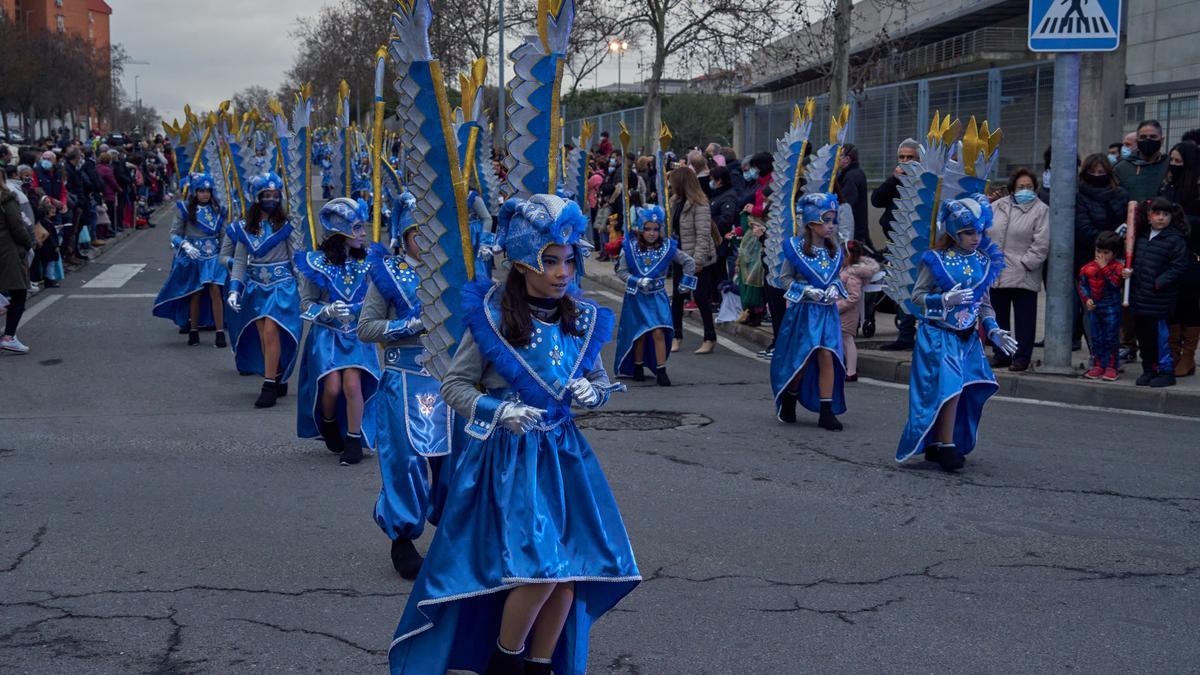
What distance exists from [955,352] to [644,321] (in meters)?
3.97

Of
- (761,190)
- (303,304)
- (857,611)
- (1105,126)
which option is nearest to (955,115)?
(1105,126)

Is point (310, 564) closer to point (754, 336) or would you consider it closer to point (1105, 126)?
point (754, 336)

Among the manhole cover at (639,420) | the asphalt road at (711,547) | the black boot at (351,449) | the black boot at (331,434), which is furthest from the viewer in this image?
the manhole cover at (639,420)

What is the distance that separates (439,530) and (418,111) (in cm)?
138

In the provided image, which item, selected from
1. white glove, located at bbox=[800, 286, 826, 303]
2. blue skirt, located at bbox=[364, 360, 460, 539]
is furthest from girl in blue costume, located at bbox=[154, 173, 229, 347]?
blue skirt, located at bbox=[364, 360, 460, 539]

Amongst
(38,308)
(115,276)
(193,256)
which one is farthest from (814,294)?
(115,276)

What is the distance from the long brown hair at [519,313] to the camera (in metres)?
4.17

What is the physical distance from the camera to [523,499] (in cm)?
407

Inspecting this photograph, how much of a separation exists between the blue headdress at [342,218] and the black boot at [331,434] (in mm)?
1115

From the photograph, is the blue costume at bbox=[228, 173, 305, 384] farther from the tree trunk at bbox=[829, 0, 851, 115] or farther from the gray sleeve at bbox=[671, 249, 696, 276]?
the tree trunk at bbox=[829, 0, 851, 115]

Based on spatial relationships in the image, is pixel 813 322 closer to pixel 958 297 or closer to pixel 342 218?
pixel 958 297

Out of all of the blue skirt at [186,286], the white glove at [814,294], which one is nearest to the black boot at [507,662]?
the white glove at [814,294]

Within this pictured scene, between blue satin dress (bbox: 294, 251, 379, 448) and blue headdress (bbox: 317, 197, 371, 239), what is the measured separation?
205mm

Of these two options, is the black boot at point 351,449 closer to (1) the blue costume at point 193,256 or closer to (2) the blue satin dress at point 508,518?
(2) the blue satin dress at point 508,518
